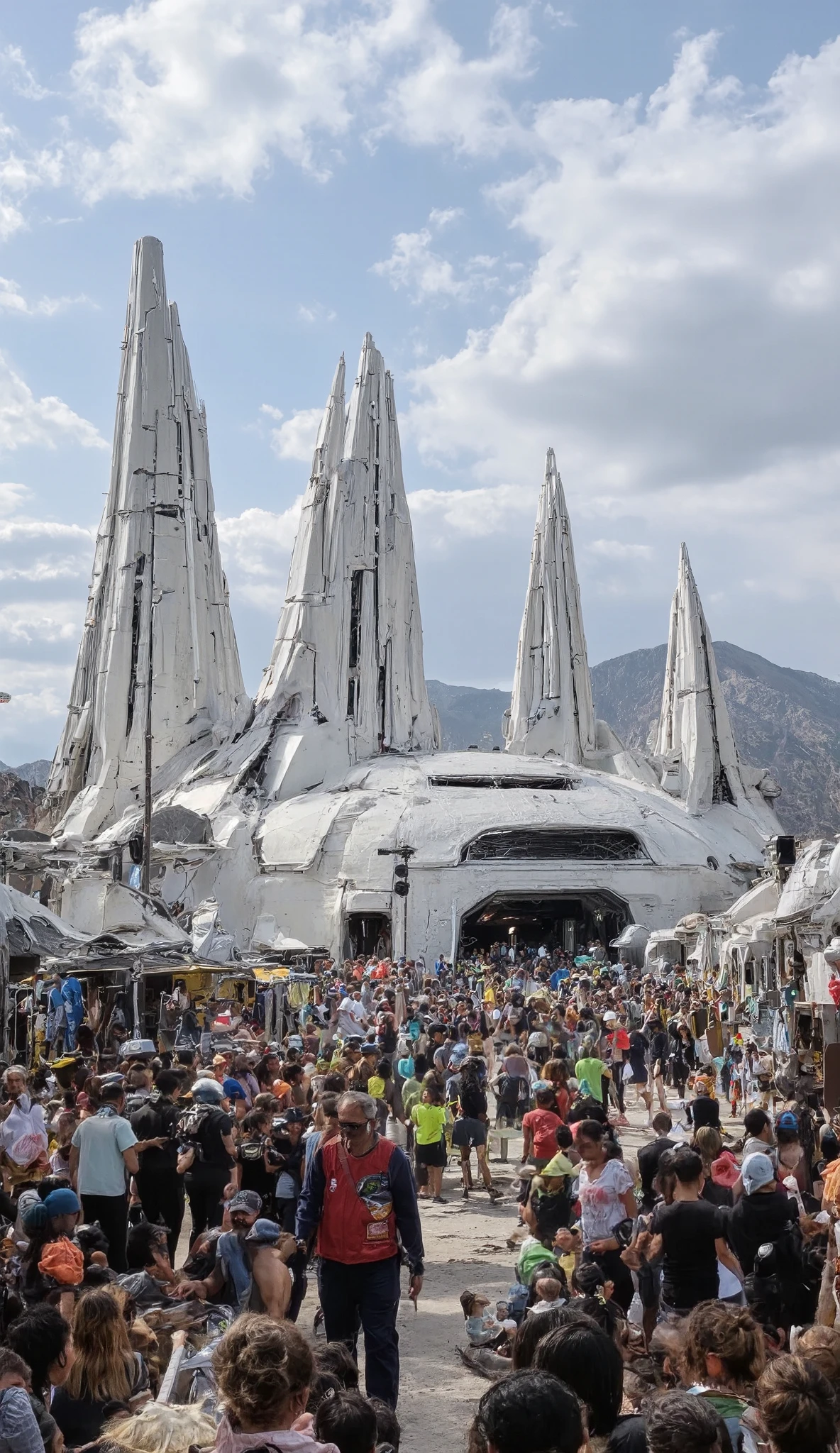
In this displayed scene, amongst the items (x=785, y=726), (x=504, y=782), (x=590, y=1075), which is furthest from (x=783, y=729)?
(x=590, y=1075)

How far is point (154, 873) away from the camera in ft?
120

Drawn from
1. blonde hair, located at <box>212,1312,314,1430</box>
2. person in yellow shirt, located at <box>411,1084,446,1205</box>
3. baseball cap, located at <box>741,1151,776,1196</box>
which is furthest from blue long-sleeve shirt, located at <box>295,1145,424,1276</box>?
person in yellow shirt, located at <box>411,1084,446,1205</box>

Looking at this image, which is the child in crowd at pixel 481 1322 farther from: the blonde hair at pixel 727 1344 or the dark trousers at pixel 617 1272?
the blonde hair at pixel 727 1344

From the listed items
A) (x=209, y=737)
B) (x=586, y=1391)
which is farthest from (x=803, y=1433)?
(x=209, y=737)

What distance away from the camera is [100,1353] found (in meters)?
4.69

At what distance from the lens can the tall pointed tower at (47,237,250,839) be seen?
147 feet

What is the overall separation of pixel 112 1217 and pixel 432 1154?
15.1ft

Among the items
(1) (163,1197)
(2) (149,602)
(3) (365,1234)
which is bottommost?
(1) (163,1197)

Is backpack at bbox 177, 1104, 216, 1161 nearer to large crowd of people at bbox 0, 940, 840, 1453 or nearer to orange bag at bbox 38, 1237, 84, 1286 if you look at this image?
large crowd of people at bbox 0, 940, 840, 1453

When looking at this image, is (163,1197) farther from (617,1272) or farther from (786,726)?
(786,726)

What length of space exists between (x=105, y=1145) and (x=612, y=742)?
44.8 meters

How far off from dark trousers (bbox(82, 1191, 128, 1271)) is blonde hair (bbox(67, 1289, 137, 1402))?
2.81 metres

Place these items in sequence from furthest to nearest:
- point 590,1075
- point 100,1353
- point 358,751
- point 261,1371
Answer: point 358,751 → point 590,1075 → point 100,1353 → point 261,1371

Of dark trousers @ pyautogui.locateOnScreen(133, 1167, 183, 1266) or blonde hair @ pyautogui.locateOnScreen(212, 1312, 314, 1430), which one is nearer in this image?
blonde hair @ pyautogui.locateOnScreen(212, 1312, 314, 1430)
